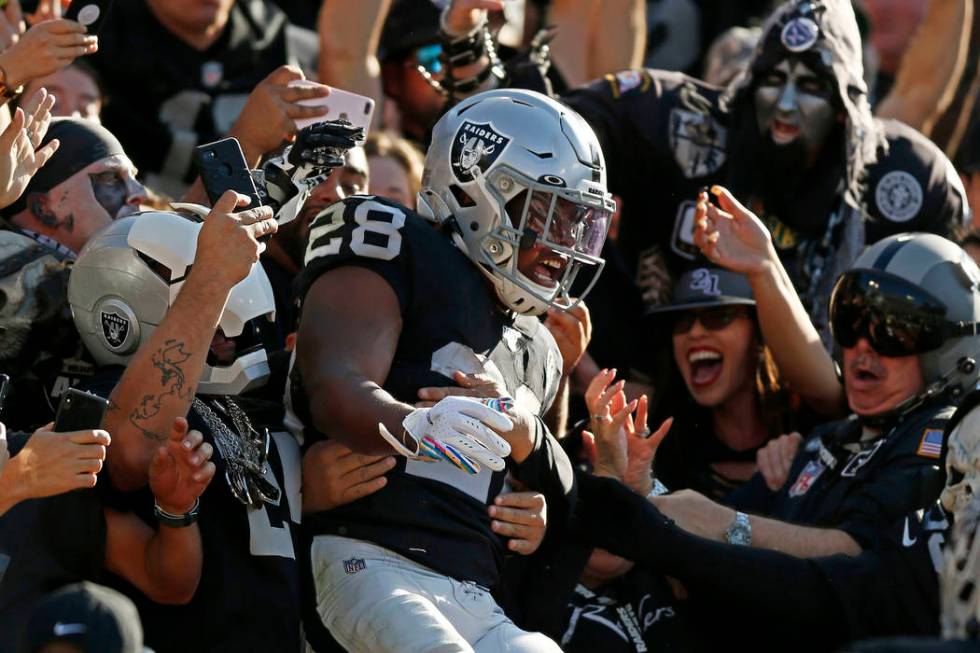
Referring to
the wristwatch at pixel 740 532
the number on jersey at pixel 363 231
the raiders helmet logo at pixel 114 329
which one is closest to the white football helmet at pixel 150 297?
the raiders helmet logo at pixel 114 329

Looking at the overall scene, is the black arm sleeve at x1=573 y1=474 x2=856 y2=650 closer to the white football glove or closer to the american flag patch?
the american flag patch

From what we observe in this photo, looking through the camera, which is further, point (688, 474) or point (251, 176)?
point (688, 474)

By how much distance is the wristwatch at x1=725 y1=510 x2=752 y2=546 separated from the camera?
18.8 ft

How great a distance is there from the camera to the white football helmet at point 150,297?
4.85 meters

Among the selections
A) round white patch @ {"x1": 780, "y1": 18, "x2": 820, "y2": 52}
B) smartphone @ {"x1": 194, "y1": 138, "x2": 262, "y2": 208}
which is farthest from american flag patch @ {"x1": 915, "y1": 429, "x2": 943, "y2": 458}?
smartphone @ {"x1": 194, "y1": 138, "x2": 262, "y2": 208}

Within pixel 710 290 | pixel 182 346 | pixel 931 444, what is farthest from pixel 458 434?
pixel 710 290

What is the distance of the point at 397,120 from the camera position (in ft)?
27.3

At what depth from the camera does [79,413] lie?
431 centimetres

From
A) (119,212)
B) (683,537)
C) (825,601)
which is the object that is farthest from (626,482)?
(119,212)

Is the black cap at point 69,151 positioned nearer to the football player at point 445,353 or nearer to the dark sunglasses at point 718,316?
the football player at point 445,353

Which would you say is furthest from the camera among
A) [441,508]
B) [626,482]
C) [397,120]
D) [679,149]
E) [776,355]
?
[397,120]

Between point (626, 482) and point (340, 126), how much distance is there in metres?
1.54

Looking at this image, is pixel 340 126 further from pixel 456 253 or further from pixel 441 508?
pixel 441 508

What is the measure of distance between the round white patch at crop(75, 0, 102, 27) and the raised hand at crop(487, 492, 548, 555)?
2.03 metres
